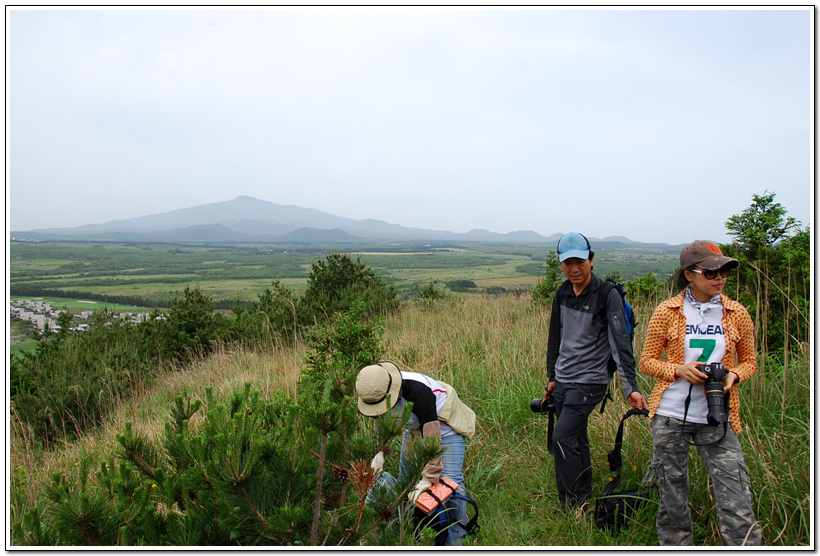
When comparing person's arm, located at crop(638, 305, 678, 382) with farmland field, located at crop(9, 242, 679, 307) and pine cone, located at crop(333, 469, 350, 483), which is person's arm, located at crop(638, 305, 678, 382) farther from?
pine cone, located at crop(333, 469, 350, 483)

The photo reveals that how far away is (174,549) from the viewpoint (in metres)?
1.88

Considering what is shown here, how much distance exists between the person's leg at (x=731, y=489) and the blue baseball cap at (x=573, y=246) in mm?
1146

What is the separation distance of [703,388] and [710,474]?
458mm

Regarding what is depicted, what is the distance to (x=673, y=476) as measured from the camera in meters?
2.51

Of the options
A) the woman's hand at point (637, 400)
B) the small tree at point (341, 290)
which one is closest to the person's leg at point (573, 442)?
the woman's hand at point (637, 400)

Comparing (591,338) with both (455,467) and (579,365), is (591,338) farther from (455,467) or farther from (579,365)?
(455,467)

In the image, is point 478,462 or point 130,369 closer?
point 478,462

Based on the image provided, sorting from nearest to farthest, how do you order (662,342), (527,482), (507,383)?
(662,342) → (527,482) → (507,383)

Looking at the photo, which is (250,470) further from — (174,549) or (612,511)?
(612,511)

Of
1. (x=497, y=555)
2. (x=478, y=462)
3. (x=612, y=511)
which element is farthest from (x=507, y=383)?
(x=497, y=555)

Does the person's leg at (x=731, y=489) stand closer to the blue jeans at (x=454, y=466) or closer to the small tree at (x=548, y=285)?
the blue jeans at (x=454, y=466)

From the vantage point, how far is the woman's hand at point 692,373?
7.60 feet

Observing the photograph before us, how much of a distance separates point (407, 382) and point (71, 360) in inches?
303

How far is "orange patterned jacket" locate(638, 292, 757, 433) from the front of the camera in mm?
2400
